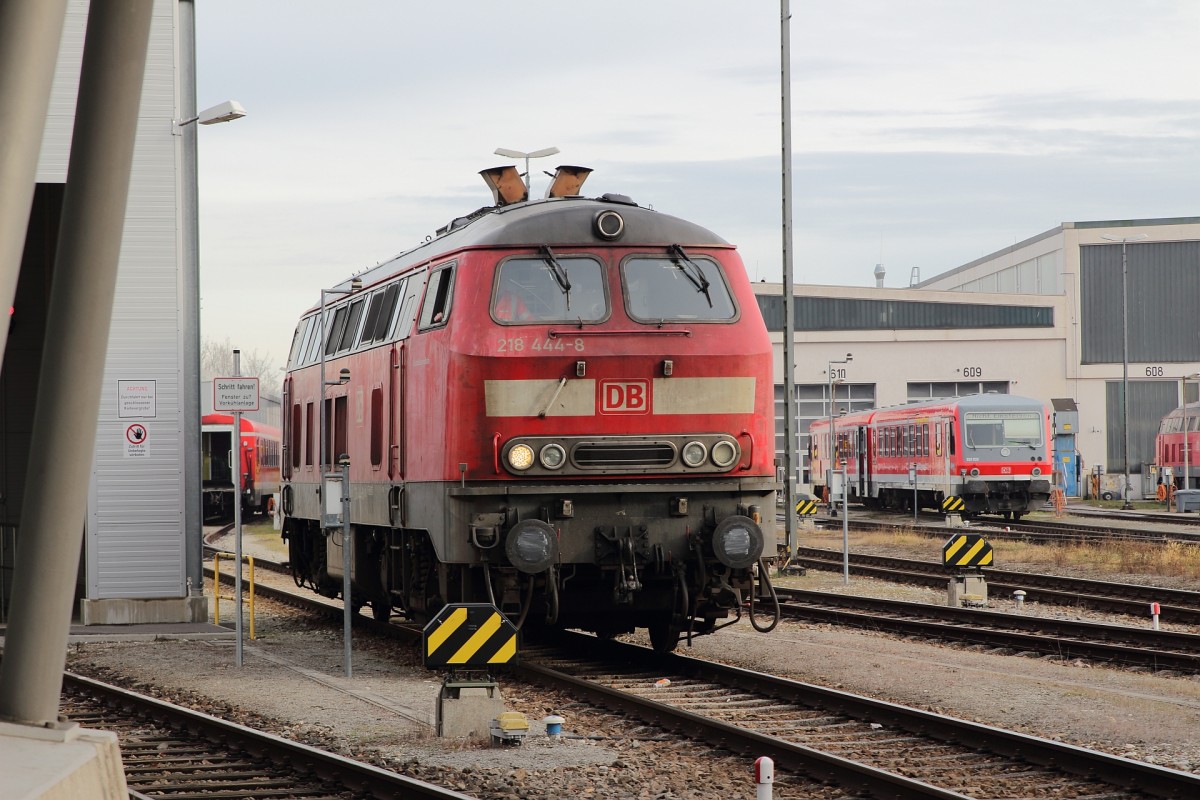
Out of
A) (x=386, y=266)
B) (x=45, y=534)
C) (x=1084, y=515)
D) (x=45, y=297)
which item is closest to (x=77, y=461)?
(x=45, y=534)

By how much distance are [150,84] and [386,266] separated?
4345mm

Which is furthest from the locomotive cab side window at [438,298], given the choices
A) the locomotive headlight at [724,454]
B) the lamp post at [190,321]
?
the lamp post at [190,321]

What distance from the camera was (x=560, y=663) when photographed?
44.4ft

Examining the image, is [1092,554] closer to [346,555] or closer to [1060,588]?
[1060,588]

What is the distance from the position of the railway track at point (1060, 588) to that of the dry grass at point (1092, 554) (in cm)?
205

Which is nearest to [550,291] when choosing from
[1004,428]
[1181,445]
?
[1004,428]

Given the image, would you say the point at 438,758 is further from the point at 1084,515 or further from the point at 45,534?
the point at 1084,515

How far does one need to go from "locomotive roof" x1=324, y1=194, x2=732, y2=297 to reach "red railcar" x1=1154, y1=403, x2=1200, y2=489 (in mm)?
42571

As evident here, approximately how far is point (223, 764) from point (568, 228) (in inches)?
203

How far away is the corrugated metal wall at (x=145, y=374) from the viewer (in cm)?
1711

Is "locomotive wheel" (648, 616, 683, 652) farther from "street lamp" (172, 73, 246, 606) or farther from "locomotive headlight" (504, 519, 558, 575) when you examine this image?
"street lamp" (172, 73, 246, 606)

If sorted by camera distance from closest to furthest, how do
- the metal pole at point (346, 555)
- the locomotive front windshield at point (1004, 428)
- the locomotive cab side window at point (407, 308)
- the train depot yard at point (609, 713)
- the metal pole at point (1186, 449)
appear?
the train depot yard at point (609, 713)
the metal pole at point (346, 555)
the locomotive cab side window at point (407, 308)
the locomotive front windshield at point (1004, 428)
the metal pole at point (1186, 449)

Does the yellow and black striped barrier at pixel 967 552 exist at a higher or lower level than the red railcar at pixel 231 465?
lower

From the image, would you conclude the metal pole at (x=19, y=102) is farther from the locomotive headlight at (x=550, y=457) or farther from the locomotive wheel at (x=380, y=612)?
the locomotive wheel at (x=380, y=612)
